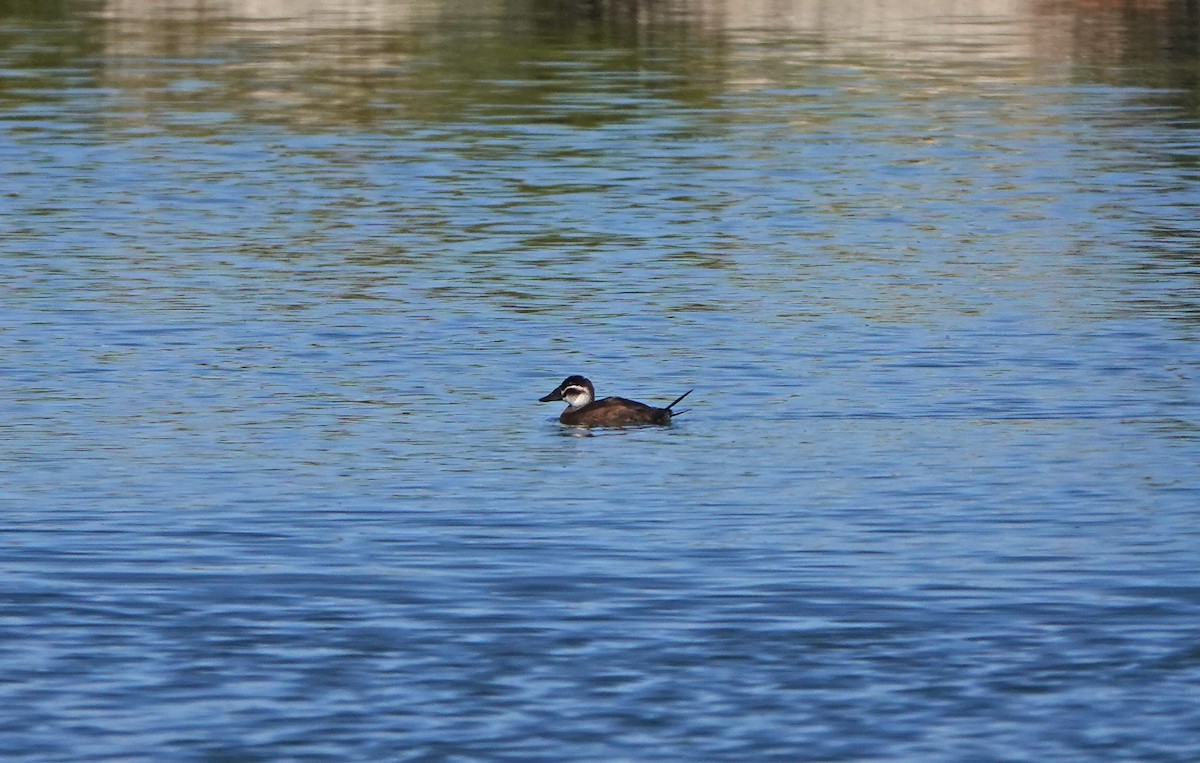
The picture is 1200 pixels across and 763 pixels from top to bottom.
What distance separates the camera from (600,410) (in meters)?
20.3

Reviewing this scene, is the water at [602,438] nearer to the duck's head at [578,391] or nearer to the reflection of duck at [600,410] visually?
the reflection of duck at [600,410]

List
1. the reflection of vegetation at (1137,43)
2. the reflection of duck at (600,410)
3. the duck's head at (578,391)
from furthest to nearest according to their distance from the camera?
the reflection of vegetation at (1137,43)
the duck's head at (578,391)
the reflection of duck at (600,410)

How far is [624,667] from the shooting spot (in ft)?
43.6

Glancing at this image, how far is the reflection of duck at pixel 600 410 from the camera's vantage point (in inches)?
800

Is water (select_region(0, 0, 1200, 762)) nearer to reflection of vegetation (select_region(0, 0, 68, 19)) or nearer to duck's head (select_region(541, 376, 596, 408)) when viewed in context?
duck's head (select_region(541, 376, 596, 408))

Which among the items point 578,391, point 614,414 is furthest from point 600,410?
point 578,391

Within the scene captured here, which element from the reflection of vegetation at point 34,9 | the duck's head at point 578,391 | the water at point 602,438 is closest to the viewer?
the water at point 602,438

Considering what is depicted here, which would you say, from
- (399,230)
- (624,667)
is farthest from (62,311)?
(624,667)

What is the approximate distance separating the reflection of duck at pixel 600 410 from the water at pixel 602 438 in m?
0.17

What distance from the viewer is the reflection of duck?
2031 cm

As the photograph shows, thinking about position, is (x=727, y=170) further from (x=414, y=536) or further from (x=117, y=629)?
(x=117, y=629)

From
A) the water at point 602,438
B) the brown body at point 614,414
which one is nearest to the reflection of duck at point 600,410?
the brown body at point 614,414

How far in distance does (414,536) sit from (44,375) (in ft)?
23.8

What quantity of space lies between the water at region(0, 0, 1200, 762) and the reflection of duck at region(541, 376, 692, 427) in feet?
0.55
